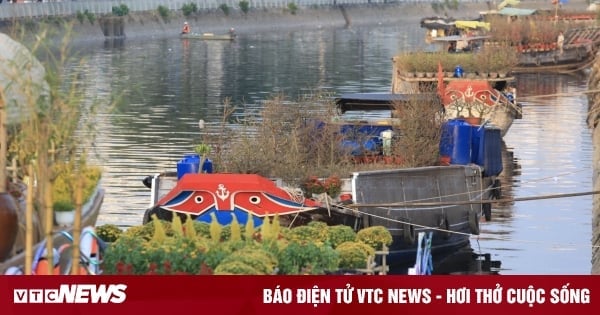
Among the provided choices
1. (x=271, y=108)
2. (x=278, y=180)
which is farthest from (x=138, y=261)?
(x=271, y=108)

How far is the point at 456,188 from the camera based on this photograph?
41156mm

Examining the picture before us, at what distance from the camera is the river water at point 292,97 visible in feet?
139

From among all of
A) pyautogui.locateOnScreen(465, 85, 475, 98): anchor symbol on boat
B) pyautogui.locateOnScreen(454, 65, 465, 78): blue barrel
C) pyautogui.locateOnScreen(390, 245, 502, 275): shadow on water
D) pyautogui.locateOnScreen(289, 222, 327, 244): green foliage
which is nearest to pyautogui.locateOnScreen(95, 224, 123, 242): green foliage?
pyautogui.locateOnScreen(289, 222, 327, 244): green foliage

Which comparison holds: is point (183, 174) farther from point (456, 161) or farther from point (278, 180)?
point (456, 161)

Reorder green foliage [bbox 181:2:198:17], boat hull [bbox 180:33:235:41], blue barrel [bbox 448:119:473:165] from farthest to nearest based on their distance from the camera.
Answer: green foliage [bbox 181:2:198:17], boat hull [bbox 180:33:235:41], blue barrel [bbox 448:119:473:165]

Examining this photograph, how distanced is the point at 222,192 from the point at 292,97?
48.5 meters

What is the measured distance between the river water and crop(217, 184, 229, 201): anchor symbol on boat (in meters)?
3.34

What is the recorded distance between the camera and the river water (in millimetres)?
42344

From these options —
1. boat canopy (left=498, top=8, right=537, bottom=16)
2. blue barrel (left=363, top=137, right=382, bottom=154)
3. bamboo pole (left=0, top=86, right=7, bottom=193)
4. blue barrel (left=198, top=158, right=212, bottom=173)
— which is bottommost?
boat canopy (left=498, top=8, right=537, bottom=16)

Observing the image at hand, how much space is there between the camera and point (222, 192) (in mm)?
33406

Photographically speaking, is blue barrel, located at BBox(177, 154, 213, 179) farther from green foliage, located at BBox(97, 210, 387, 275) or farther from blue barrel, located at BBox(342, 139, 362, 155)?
green foliage, located at BBox(97, 210, 387, 275)

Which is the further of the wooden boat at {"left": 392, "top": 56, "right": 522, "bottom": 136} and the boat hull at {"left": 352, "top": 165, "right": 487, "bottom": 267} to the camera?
the wooden boat at {"left": 392, "top": 56, "right": 522, "bottom": 136}

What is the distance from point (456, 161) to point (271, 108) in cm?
542

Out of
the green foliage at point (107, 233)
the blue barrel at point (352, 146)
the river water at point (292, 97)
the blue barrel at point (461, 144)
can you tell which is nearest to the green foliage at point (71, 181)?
the river water at point (292, 97)
